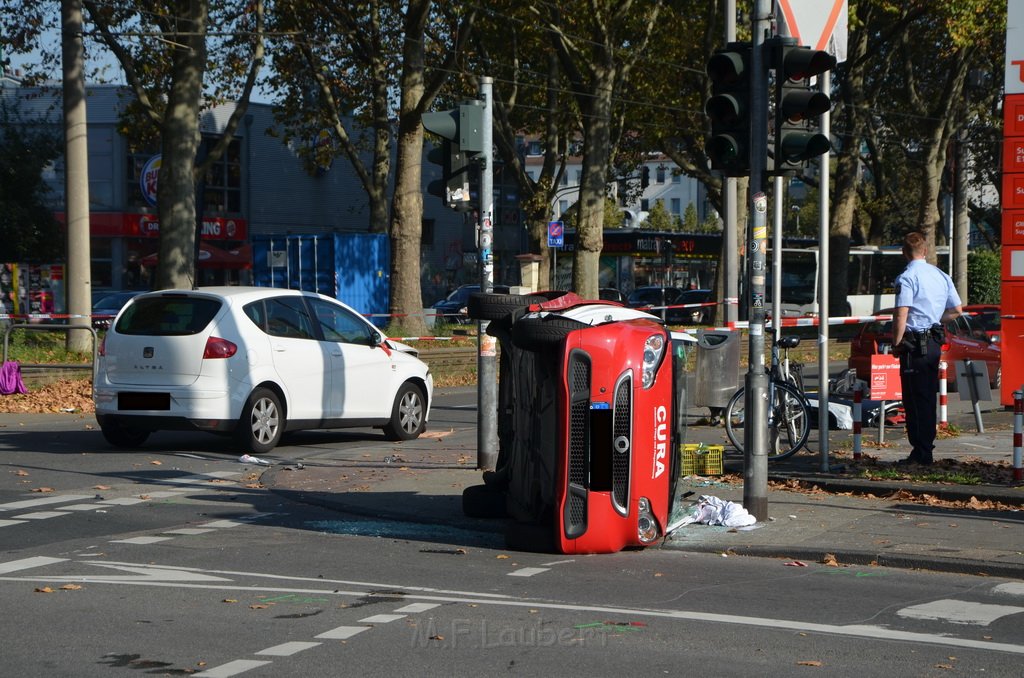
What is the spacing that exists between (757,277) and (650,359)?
147 cm

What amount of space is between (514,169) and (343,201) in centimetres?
2723

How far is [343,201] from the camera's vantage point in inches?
2506

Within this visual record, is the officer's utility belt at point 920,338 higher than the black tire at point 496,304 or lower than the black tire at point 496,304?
lower

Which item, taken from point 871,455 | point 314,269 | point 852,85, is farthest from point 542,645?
point 852,85

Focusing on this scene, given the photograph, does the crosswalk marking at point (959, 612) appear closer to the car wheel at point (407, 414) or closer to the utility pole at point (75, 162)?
the car wheel at point (407, 414)

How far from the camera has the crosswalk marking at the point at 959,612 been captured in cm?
671

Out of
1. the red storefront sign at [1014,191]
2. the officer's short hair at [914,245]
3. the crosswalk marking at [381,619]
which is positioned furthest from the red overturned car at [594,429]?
the red storefront sign at [1014,191]

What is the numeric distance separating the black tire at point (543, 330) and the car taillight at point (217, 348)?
220 inches

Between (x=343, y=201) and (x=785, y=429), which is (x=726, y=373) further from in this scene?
(x=343, y=201)

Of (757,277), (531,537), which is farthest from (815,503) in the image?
(531,537)

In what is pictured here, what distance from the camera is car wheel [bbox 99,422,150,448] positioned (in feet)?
46.1

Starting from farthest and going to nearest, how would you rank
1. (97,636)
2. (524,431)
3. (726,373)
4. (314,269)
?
1. (314,269)
2. (726,373)
3. (524,431)
4. (97,636)

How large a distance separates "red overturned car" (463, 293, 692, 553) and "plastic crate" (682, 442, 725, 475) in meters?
3.03

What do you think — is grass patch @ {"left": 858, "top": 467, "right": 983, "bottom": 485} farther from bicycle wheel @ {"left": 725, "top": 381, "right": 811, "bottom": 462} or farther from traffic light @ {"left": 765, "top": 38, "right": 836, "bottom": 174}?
traffic light @ {"left": 765, "top": 38, "right": 836, "bottom": 174}
